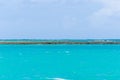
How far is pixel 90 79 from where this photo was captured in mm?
30406

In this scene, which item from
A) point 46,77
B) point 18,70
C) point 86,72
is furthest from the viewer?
point 18,70

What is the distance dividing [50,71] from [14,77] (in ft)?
18.4

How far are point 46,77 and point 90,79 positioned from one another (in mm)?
3779

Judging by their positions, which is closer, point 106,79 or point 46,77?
point 106,79

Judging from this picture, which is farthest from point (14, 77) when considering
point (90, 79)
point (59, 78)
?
point (90, 79)

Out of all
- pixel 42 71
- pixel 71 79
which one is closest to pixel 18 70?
pixel 42 71

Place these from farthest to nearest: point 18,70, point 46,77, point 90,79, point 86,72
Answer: point 18,70 → point 86,72 → point 46,77 → point 90,79

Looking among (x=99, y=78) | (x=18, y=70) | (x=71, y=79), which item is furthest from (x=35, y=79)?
(x=18, y=70)

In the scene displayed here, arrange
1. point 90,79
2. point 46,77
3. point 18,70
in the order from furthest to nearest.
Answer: point 18,70 → point 46,77 → point 90,79

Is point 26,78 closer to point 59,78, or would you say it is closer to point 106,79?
point 59,78

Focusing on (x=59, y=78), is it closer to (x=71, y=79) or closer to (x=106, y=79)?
(x=71, y=79)

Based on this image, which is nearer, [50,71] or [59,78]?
[59,78]

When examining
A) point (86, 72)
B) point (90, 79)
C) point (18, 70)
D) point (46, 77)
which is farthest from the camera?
point (18, 70)

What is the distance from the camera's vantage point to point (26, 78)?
102 feet
